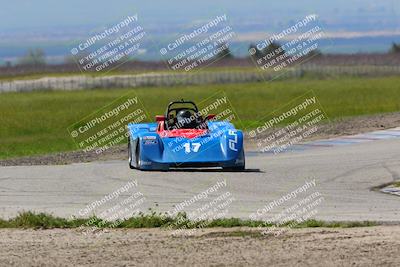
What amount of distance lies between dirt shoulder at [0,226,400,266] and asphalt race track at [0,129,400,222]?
1.91m

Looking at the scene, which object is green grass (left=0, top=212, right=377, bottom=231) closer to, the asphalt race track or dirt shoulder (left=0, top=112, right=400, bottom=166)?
the asphalt race track

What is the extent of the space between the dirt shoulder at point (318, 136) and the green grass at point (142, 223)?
37.0 ft

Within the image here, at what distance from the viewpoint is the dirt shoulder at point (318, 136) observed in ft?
92.7

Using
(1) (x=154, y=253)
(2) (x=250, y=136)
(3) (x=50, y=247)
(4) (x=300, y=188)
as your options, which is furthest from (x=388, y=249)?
(2) (x=250, y=136)

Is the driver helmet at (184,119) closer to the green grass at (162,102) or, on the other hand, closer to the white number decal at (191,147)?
the white number decal at (191,147)

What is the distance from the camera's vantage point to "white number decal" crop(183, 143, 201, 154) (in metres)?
23.8

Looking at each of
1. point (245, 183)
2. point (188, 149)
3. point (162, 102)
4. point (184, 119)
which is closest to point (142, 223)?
point (245, 183)

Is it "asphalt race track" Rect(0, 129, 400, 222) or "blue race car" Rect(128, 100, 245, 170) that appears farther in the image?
"blue race car" Rect(128, 100, 245, 170)

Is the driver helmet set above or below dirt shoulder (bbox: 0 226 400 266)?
above

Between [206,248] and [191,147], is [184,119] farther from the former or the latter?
[206,248]

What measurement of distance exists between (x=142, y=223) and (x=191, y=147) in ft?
26.7

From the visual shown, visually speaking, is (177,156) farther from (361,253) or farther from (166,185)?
(361,253)

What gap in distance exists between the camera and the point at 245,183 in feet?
70.5

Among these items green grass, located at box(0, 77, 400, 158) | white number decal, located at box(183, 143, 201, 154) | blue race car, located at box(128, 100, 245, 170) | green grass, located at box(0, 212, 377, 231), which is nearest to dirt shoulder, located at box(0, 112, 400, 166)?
green grass, located at box(0, 77, 400, 158)
